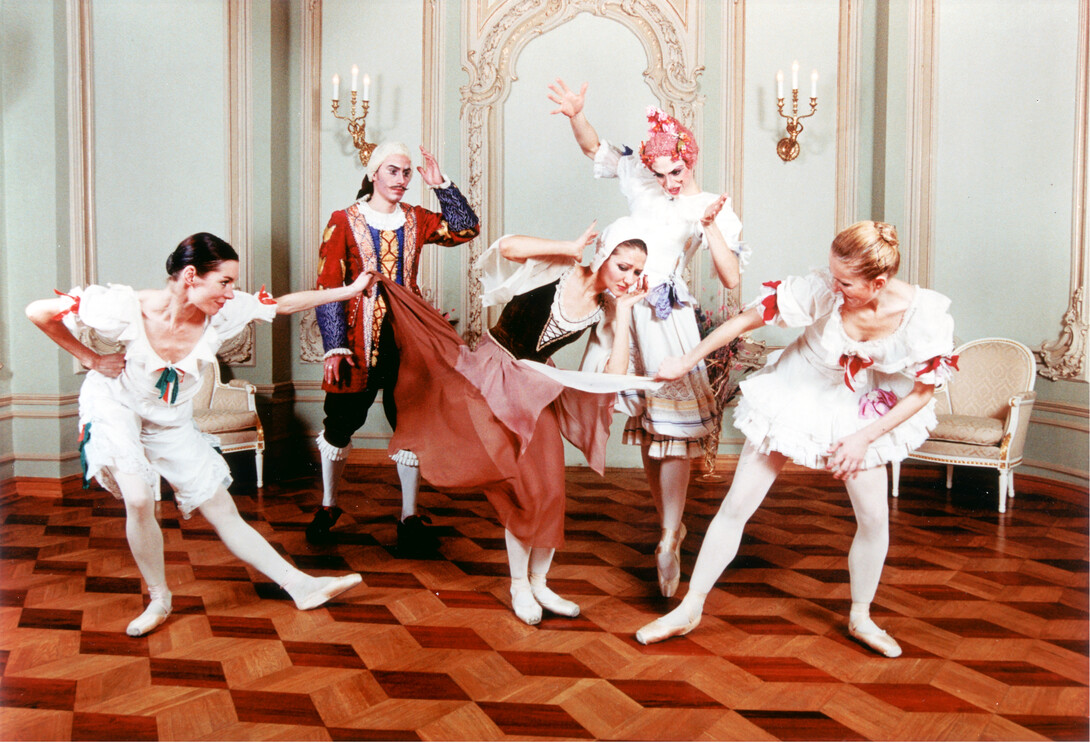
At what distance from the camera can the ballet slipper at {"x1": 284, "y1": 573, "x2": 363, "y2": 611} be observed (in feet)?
8.34

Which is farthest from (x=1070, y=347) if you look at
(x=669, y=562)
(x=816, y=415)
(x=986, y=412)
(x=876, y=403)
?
(x=669, y=562)

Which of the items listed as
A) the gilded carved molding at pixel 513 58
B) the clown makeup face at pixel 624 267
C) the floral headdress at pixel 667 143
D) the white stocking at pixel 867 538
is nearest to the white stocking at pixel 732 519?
the white stocking at pixel 867 538

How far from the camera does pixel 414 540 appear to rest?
3.26 m

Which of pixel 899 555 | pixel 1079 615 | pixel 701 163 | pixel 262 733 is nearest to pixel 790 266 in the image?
pixel 701 163

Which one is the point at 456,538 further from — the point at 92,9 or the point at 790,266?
the point at 92,9

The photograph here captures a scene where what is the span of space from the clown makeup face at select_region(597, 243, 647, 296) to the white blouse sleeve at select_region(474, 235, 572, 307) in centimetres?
24

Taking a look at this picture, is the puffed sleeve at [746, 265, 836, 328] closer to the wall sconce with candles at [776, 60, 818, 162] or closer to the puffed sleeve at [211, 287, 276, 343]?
the puffed sleeve at [211, 287, 276, 343]

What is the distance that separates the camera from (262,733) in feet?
5.79

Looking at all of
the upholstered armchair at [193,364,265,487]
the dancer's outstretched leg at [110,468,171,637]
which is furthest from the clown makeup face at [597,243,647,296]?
the upholstered armchair at [193,364,265,487]

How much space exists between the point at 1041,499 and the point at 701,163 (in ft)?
9.01

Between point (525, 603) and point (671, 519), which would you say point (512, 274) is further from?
point (525, 603)

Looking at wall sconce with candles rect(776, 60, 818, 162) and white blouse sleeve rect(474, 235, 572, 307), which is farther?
wall sconce with candles rect(776, 60, 818, 162)

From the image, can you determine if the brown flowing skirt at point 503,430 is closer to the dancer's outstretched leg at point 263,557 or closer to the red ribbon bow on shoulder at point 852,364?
the dancer's outstretched leg at point 263,557

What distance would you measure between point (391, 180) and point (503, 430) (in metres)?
→ 1.33
